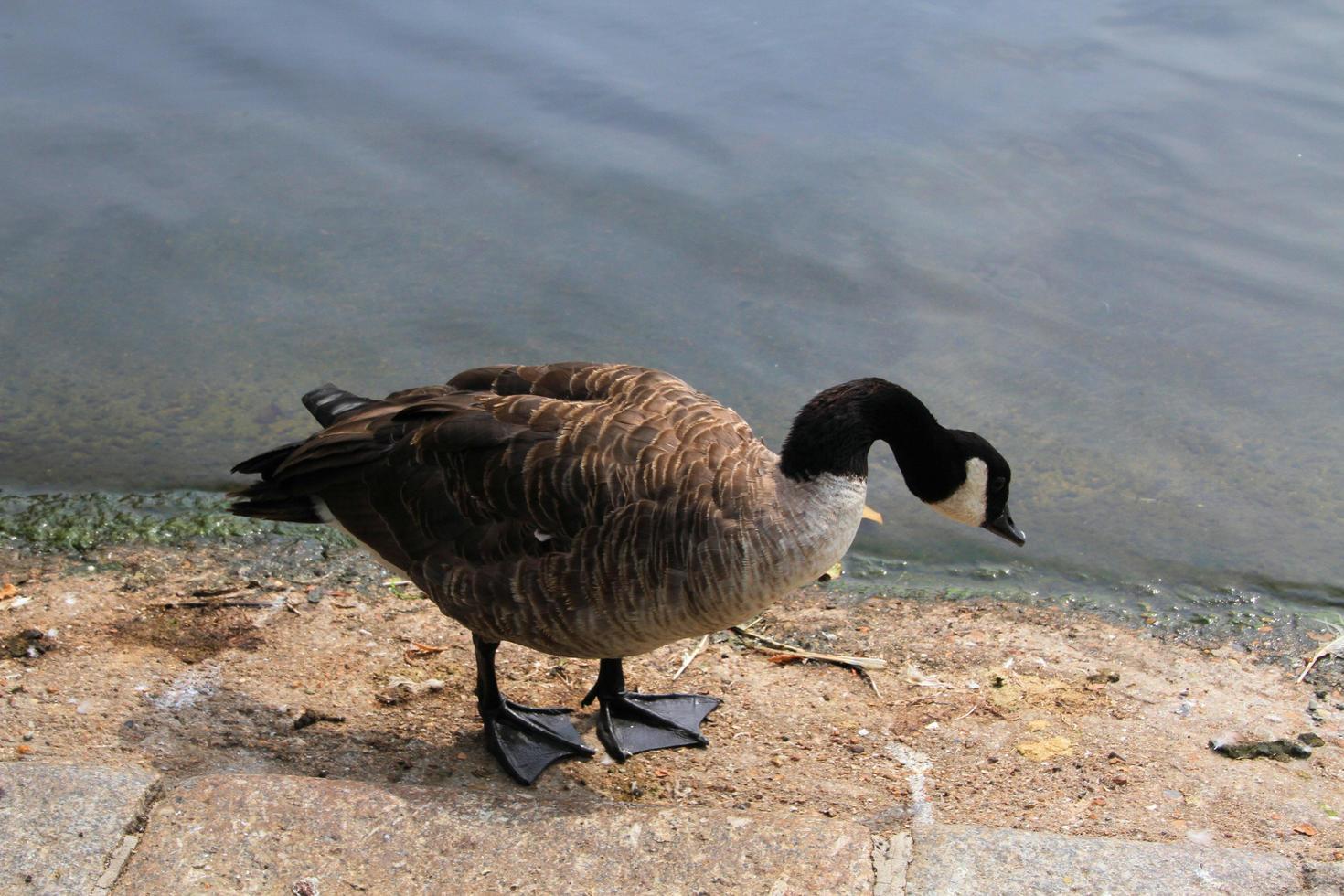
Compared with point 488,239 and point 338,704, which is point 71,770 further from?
point 488,239

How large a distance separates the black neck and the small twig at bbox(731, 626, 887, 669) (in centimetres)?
77

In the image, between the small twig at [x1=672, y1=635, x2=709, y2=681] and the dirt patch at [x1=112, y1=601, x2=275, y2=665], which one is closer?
Result: the dirt patch at [x1=112, y1=601, x2=275, y2=665]

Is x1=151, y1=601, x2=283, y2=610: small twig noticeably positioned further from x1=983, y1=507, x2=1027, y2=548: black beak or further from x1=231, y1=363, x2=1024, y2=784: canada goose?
x1=983, y1=507, x2=1027, y2=548: black beak

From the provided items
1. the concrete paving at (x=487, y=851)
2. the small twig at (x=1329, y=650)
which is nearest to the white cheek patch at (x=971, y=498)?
the concrete paving at (x=487, y=851)

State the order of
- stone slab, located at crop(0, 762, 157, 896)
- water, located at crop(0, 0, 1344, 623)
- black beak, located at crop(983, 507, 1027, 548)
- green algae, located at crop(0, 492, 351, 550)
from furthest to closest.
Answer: water, located at crop(0, 0, 1344, 623) → green algae, located at crop(0, 492, 351, 550) → black beak, located at crop(983, 507, 1027, 548) → stone slab, located at crop(0, 762, 157, 896)

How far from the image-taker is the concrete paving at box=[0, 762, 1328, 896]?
11.6ft

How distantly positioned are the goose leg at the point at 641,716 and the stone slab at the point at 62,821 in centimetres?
152

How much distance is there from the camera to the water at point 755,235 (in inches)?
255

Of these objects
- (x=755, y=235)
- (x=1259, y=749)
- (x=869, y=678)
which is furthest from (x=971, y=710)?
(x=755, y=235)

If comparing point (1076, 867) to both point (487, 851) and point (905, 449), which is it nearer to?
point (905, 449)

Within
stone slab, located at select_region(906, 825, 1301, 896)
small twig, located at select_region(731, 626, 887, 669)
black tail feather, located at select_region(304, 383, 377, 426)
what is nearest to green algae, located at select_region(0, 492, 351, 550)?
black tail feather, located at select_region(304, 383, 377, 426)

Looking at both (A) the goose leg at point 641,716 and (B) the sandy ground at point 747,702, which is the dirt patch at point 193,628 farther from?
(A) the goose leg at point 641,716

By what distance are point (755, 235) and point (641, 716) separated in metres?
4.09

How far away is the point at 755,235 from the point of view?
26.5 ft
